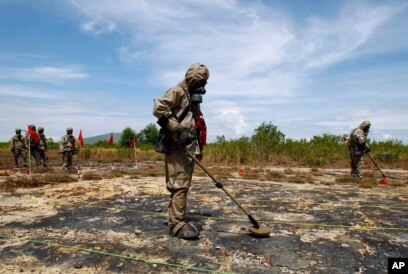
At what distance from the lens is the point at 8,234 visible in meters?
4.84

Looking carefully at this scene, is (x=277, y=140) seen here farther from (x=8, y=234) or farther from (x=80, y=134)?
(x=8, y=234)

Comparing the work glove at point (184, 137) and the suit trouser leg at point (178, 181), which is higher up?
the work glove at point (184, 137)

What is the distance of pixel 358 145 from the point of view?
11141 millimetres

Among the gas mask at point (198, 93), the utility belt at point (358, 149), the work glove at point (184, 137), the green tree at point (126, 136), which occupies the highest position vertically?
the green tree at point (126, 136)

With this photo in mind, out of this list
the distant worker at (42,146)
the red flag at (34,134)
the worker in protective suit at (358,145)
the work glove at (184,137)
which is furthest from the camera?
the distant worker at (42,146)

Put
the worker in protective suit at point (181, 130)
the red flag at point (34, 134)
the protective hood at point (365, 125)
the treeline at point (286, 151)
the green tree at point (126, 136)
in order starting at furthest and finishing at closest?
the green tree at point (126, 136), the treeline at point (286, 151), the red flag at point (34, 134), the protective hood at point (365, 125), the worker in protective suit at point (181, 130)

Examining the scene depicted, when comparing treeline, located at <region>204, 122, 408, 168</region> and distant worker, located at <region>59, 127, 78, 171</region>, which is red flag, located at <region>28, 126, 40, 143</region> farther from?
treeline, located at <region>204, 122, 408, 168</region>

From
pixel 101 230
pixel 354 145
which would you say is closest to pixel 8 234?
pixel 101 230

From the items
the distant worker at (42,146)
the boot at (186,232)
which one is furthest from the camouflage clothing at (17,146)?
the boot at (186,232)

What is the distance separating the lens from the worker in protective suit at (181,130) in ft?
14.7

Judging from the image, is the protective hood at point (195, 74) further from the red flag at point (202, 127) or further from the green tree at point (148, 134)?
the green tree at point (148, 134)

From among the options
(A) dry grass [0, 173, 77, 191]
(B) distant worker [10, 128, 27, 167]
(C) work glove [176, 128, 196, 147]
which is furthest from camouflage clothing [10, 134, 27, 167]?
(C) work glove [176, 128, 196, 147]

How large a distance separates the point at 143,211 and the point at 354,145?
783 cm

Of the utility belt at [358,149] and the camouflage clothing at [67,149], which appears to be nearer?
the utility belt at [358,149]
